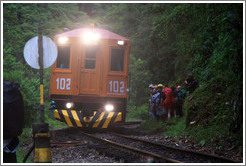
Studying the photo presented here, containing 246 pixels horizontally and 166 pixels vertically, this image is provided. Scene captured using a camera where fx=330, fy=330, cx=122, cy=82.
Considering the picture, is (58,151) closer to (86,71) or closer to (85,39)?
(86,71)

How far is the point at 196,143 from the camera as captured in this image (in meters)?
8.59

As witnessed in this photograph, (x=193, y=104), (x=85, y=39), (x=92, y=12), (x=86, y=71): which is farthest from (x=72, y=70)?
(x=92, y=12)

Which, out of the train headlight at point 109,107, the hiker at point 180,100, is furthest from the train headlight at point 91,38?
the hiker at point 180,100

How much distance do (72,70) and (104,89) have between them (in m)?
1.17

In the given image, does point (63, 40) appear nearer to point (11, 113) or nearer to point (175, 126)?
point (175, 126)

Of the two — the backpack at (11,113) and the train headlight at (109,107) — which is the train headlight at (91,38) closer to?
the train headlight at (109,107)

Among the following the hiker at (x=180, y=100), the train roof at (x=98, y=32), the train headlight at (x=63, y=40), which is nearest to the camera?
the train headlight at (x=63, y=40)

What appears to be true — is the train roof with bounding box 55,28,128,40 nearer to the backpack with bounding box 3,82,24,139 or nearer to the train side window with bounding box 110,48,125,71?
the train side window with bounding box 110,48,125,71

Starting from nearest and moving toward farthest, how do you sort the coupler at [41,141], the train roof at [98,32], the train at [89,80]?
the coupler at [41,141] < the train at [89,80] < the train roof at [98,32]

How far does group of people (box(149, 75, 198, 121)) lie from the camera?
39.2ft

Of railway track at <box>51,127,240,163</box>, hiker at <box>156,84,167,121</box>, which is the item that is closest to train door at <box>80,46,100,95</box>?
railway track at <box>51,127,240,163</box>

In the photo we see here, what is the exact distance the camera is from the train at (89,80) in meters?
10.3

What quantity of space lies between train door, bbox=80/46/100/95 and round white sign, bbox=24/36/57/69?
5164 millimetres

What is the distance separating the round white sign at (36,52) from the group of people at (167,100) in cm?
720
